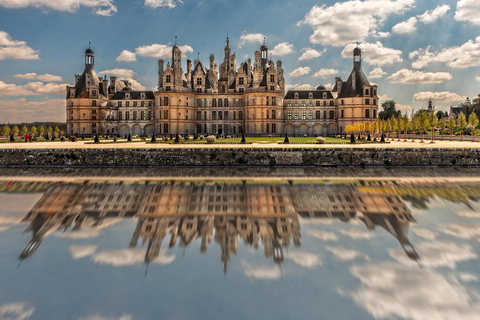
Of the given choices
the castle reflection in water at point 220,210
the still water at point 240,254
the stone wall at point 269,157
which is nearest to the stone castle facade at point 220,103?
the stone wall at point 269,157

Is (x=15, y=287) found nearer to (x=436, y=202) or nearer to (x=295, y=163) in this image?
(x=436, y=202)

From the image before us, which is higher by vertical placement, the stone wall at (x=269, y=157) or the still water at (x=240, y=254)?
the stone wall at (x=269, y=157)

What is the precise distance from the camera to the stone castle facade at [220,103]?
Result: 196 feet

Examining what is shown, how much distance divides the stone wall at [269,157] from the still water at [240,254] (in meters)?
9.57

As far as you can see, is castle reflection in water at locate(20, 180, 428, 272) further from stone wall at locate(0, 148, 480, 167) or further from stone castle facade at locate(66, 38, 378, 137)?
stone castle facade at locate(66, 38, 378, 137)

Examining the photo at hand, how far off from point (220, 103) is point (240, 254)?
56.2m

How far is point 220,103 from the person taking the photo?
208ft

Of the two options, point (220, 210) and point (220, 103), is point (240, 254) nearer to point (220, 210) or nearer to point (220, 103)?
point (220, 210)

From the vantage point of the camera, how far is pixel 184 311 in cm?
620

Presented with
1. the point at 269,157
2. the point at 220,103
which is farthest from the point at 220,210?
the point at 220,103

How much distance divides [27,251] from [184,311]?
15.9 feet

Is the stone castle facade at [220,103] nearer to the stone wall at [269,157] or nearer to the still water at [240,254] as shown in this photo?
the stone wall at [269,157]

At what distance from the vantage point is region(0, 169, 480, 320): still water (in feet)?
Result: 20.9

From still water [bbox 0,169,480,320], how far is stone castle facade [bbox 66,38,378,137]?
4476 centimetres
